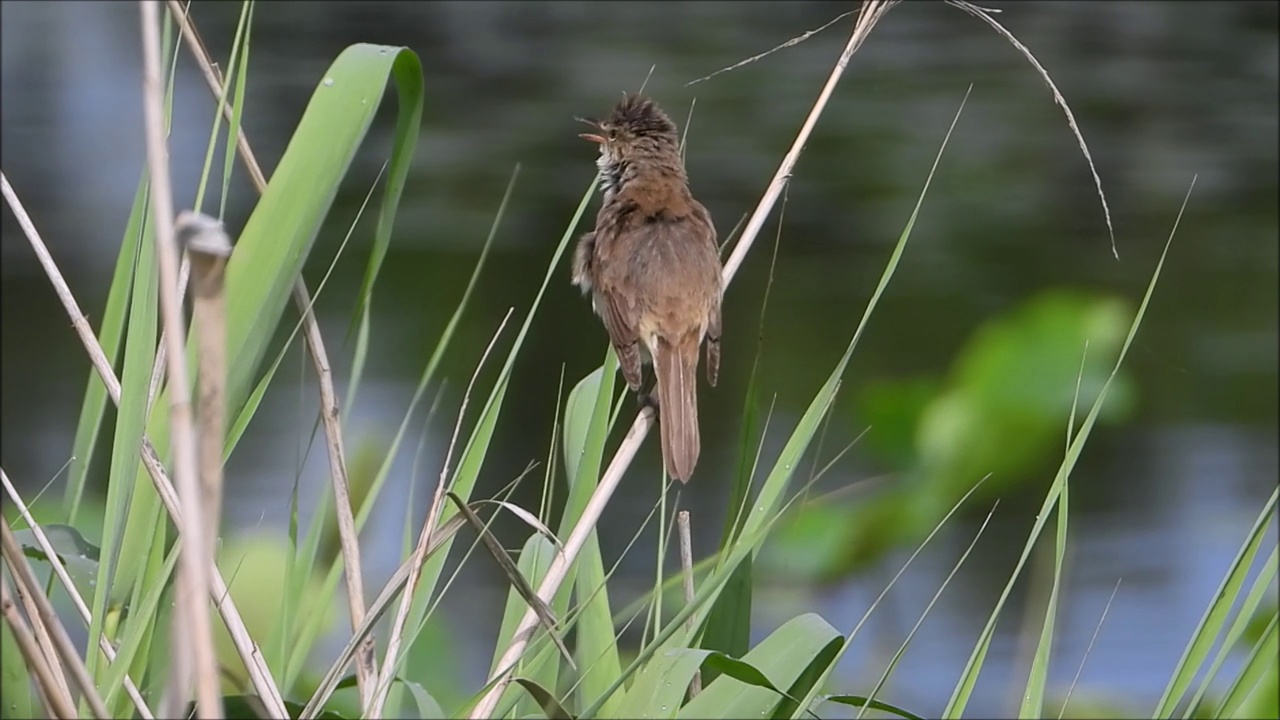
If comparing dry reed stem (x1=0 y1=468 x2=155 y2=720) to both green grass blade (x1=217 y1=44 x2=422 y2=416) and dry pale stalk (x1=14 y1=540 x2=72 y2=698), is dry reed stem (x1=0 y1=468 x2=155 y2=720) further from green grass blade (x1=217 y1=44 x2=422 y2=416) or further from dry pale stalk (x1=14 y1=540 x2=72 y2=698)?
green grass blade (x1=217 y1=44 x2=422 y2=416)

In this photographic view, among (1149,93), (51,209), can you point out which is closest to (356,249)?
(51,209)

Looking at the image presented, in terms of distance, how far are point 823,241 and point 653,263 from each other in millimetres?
4946

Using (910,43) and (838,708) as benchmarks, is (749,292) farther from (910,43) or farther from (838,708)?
(910,43)

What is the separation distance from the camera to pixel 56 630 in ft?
4.66

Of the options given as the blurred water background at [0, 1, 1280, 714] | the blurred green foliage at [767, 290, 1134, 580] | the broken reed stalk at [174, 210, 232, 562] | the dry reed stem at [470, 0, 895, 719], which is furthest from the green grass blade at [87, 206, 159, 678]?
the blurred green foliage at [767, 290, 1134, 580]

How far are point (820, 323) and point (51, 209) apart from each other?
174 inches

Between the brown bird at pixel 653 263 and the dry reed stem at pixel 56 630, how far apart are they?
1.83 metres

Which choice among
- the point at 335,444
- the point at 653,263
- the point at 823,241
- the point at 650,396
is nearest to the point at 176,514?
the point at 335,444

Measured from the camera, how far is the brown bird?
3473 millimetres

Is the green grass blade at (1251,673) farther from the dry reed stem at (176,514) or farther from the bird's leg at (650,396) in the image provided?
the bird's leg at (650,396)

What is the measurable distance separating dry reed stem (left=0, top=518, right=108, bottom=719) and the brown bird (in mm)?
1831

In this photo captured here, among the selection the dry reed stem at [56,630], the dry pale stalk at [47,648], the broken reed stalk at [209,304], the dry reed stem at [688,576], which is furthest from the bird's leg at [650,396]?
the broken reed stalk at [209,304]

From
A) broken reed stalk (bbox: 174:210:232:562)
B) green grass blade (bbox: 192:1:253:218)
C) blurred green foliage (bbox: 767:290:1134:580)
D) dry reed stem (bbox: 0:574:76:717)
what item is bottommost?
blurred green foliage (bbox: 767:290:1134:580)

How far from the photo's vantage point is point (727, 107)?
34.6 ft
